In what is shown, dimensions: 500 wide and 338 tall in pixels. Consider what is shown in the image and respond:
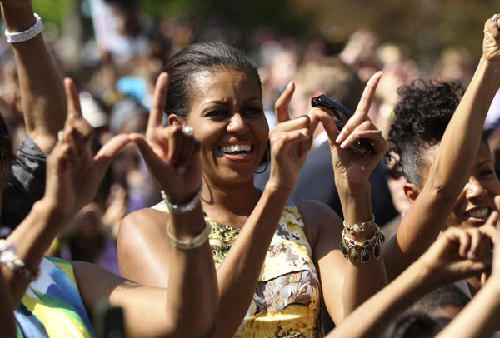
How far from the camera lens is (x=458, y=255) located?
2340mm

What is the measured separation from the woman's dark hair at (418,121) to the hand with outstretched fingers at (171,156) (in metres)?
1.53

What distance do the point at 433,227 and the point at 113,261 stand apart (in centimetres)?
274

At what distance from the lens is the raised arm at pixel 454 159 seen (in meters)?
3.26

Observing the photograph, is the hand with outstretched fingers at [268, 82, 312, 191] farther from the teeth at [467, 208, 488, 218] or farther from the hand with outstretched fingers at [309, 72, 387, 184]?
the teeth at [467, 208, 488, 218]

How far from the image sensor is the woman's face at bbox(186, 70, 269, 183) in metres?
3.49

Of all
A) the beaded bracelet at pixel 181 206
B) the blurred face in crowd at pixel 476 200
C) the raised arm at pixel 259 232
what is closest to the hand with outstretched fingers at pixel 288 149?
the raised arm at pixel 259 232

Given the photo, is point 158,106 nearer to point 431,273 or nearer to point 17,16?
point 431,273

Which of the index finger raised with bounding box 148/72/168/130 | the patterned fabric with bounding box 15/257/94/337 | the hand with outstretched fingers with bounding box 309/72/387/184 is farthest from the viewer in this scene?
the hand with outstretched fingers with bounding box 309/72/387/184

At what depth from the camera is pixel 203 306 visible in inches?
104

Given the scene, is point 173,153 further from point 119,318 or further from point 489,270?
point 489,270

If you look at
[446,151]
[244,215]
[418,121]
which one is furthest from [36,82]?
[418,121]

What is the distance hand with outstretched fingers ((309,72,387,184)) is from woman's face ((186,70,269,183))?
0.36 meters

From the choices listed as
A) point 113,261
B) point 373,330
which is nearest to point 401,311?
point 373,330

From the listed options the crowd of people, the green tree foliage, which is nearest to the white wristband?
the crowd of people
